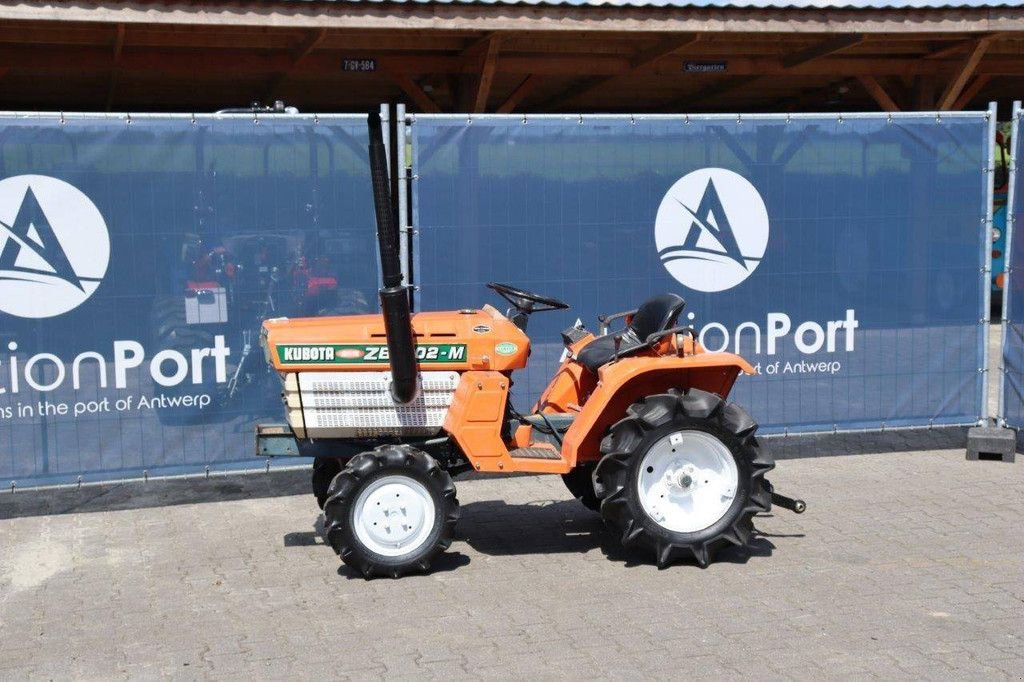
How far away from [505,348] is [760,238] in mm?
2638

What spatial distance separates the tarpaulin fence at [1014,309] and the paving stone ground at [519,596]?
1193 millimetres

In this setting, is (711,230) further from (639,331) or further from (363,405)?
(363,405)

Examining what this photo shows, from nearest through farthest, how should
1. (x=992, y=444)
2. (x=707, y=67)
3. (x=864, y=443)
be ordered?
(x=992, y=444) < (x=864, y=443) < (x=707, y=67)

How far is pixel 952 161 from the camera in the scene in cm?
833

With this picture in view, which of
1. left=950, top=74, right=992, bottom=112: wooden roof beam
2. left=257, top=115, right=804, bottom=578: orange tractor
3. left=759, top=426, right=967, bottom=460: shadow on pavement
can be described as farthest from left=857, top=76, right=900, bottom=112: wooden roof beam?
left=257, top=115, right=804, bottom=578: orange tractor

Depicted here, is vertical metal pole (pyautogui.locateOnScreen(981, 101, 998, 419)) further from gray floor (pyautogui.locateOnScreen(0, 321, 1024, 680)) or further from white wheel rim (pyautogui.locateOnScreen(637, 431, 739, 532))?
white wheel rim (pyautogui.locateOnScreen(637, 431, 739, 532))

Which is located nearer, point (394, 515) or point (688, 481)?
point (394, 515)

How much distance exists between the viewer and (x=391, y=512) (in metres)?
5.88

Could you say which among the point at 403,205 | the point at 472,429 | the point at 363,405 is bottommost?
the point at 472,429

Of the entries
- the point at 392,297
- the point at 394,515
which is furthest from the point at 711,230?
the point at 394,515

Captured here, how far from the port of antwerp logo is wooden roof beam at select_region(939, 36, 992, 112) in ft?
19.3

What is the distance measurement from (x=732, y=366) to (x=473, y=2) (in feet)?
16.5

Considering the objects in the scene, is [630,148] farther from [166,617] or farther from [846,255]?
[166,617]

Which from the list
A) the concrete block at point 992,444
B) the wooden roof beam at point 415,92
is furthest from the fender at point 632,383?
the wooden roof beam at point 415,92
